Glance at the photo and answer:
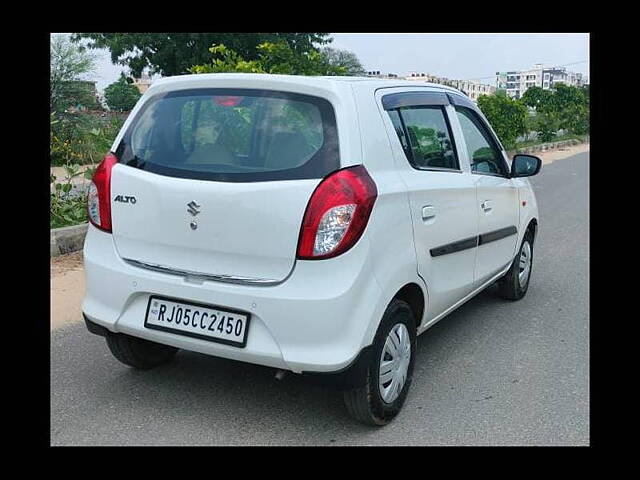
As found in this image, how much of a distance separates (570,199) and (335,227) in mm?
9840

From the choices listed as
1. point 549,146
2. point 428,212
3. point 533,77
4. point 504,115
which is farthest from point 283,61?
point 533,77

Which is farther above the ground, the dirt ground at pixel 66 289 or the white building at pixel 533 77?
the white building at pixel 533 77

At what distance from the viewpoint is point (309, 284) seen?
2760 mm

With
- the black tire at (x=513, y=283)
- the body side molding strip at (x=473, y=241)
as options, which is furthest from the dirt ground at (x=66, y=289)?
the black tire at (x=513, y=283)

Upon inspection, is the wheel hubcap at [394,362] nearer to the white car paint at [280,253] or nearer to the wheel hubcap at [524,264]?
the white car paint at [280,253]

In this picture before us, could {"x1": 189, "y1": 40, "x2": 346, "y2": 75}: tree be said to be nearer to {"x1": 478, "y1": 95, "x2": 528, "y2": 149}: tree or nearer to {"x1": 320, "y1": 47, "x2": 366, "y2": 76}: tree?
{"x1": 320, "y1": 47, "x2": 366, "y2": 76}: tree

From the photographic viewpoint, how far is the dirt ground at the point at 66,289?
188 inches

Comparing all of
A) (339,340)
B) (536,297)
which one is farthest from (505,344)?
(339,340)

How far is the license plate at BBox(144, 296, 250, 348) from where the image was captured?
2.85m

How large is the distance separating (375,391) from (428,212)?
990 millimetres

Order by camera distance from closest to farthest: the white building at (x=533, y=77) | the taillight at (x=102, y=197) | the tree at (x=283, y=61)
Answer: the taillight at (x=102, y=197)
the tree at (x=283, y=61)
the white building at (x=533, y=77)

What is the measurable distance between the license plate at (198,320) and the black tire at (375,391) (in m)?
0.60

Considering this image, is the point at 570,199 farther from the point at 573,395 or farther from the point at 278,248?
the point at 278,248

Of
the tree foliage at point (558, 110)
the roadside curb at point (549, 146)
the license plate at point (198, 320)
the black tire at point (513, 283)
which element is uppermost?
the tree foliage at point (558, 110)
